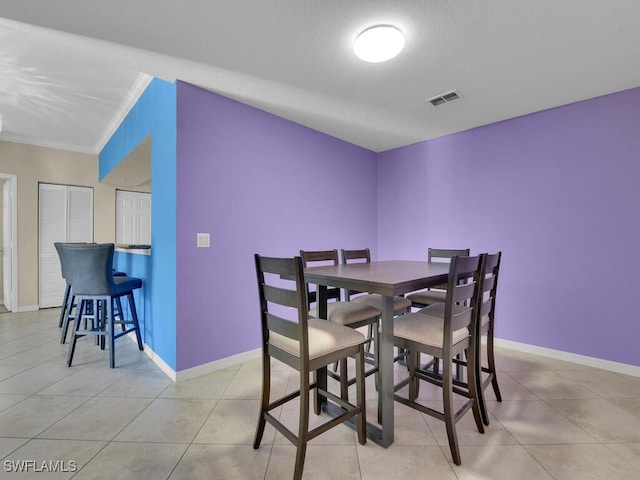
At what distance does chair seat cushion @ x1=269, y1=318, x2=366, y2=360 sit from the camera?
136 centimetres

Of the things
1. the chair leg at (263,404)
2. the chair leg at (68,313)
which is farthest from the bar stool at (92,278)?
the chair leg at (263,404)

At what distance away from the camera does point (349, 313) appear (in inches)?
74.8

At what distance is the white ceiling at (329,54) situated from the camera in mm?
1574

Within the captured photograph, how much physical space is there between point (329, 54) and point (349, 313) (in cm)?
177

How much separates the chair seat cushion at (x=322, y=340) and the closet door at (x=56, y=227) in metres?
5.06

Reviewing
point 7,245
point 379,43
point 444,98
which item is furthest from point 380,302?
point 7,245

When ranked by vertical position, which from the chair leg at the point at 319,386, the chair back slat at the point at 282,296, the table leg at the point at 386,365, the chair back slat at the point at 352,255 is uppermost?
the chair back slat at the point at 352,255

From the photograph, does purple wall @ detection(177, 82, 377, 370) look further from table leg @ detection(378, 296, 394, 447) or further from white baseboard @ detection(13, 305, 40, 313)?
white baseboard @ detection(13, 305, 40, 313)

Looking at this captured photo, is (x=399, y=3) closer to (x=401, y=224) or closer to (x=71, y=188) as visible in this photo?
(x=401, y=224)

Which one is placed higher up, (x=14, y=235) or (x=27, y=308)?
(x=14, y=235)

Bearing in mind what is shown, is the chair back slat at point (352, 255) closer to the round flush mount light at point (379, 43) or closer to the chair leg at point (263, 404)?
the chair leg at point (263, 404)

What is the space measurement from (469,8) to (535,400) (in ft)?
8.28

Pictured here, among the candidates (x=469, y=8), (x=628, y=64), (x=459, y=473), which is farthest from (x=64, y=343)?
(x=628, y=64)

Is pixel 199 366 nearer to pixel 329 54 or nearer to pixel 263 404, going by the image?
pixel 263 404
